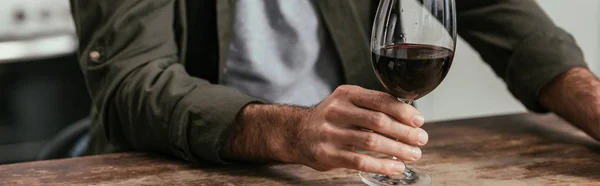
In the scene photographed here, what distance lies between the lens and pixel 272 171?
3.77 ft

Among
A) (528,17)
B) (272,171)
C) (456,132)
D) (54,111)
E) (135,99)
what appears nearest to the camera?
(272,171)

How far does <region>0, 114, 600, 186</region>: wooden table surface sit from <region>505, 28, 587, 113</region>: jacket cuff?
0.13 m

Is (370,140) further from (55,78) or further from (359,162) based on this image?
(55,78)

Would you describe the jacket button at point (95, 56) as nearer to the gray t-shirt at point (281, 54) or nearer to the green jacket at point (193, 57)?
the green jacket at point (193, 57)

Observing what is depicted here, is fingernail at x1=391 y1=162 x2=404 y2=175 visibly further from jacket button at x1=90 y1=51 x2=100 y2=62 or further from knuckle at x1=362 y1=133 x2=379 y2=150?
jacket button at x1=90 y1=51 x2=100 y2=62

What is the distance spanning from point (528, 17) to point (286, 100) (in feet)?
1.69

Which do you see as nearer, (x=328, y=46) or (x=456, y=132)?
(x=456, y=132)

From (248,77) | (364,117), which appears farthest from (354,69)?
(364,117)

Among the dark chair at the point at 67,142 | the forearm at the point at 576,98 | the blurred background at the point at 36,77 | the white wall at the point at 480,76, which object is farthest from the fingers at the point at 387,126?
the white wall at the point at 480,76

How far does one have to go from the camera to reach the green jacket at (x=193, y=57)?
1217 millimetres

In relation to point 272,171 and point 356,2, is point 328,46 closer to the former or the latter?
point 356,2

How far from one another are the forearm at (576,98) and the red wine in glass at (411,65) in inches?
19.0

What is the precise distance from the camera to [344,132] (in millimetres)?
1024

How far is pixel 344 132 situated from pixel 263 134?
169 mm
